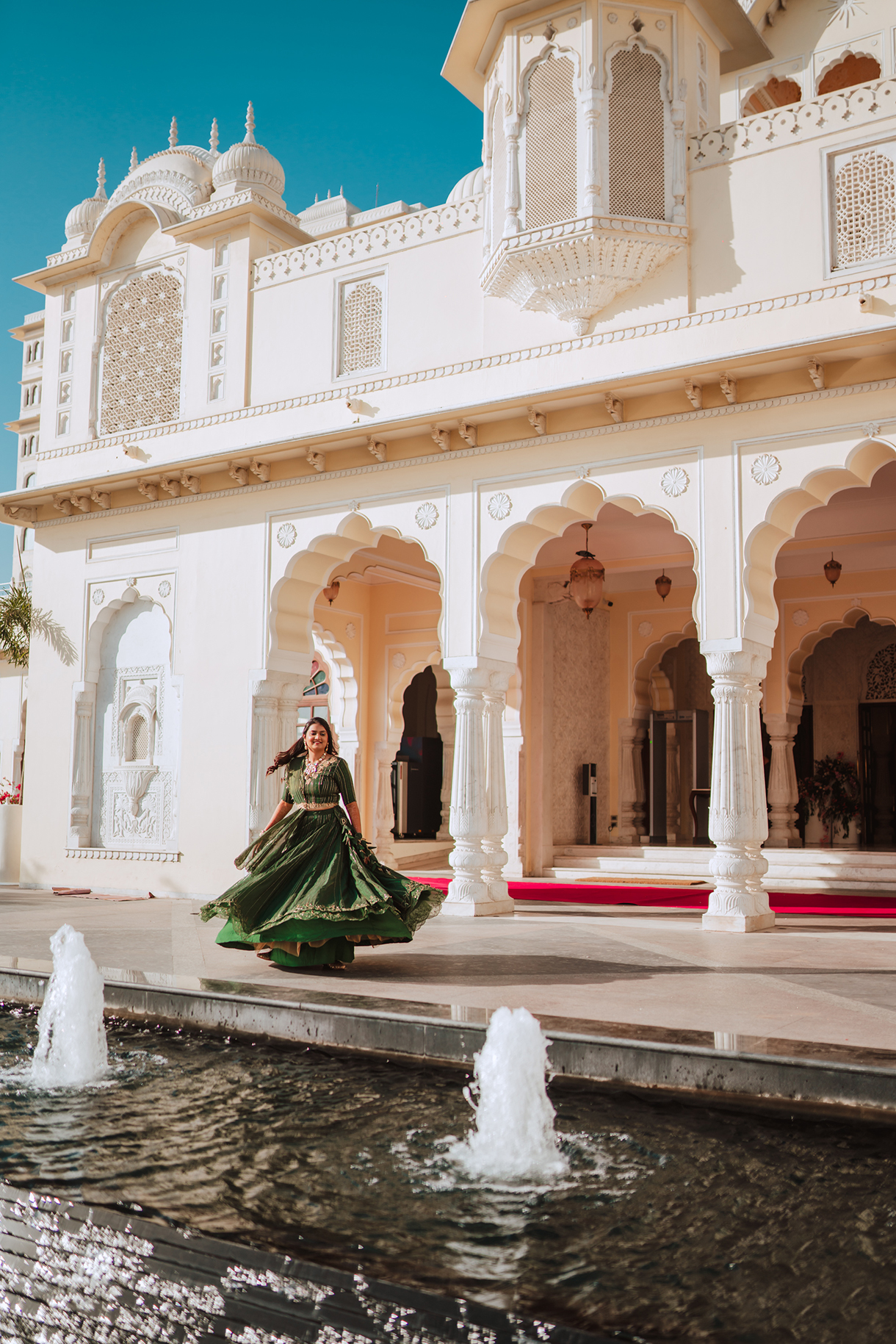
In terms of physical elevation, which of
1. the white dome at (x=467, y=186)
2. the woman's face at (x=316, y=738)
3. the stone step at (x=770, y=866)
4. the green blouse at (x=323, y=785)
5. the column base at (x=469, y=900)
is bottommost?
the column base at (x=469, y=900)

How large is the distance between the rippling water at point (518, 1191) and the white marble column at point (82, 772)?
8.27 metres

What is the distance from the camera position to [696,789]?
587 inches

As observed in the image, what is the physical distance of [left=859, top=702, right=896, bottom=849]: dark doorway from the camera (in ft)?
51.6

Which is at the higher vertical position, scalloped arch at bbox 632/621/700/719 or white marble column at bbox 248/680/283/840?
scalloped arch at bbox 632/621/700/719

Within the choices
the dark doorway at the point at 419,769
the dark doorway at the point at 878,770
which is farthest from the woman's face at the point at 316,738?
the dark doorway at the point at 419,769

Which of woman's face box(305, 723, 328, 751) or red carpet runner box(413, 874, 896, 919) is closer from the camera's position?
woman's face box(305, 723, 328, 751)

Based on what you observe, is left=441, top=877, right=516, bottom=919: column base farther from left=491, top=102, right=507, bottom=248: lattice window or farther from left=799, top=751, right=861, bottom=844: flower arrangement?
left=799, top=751, right=861, bottom=844: flower arrangement

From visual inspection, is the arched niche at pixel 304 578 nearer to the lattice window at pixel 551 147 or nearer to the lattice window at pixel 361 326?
the lattice window at pixel 361 326

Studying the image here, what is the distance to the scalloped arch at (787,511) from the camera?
26.8 ft

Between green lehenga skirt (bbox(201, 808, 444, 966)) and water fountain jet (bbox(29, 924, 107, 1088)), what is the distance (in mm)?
1125

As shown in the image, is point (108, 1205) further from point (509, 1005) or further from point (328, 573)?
point (328, 573)

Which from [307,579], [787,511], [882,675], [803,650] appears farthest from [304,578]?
[882,675]

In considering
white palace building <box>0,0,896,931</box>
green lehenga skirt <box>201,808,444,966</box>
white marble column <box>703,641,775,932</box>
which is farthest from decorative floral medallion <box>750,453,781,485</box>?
green lehenga skirt <box>201,808,444,966</box>

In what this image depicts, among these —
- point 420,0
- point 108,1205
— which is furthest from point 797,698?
point 108,1205
